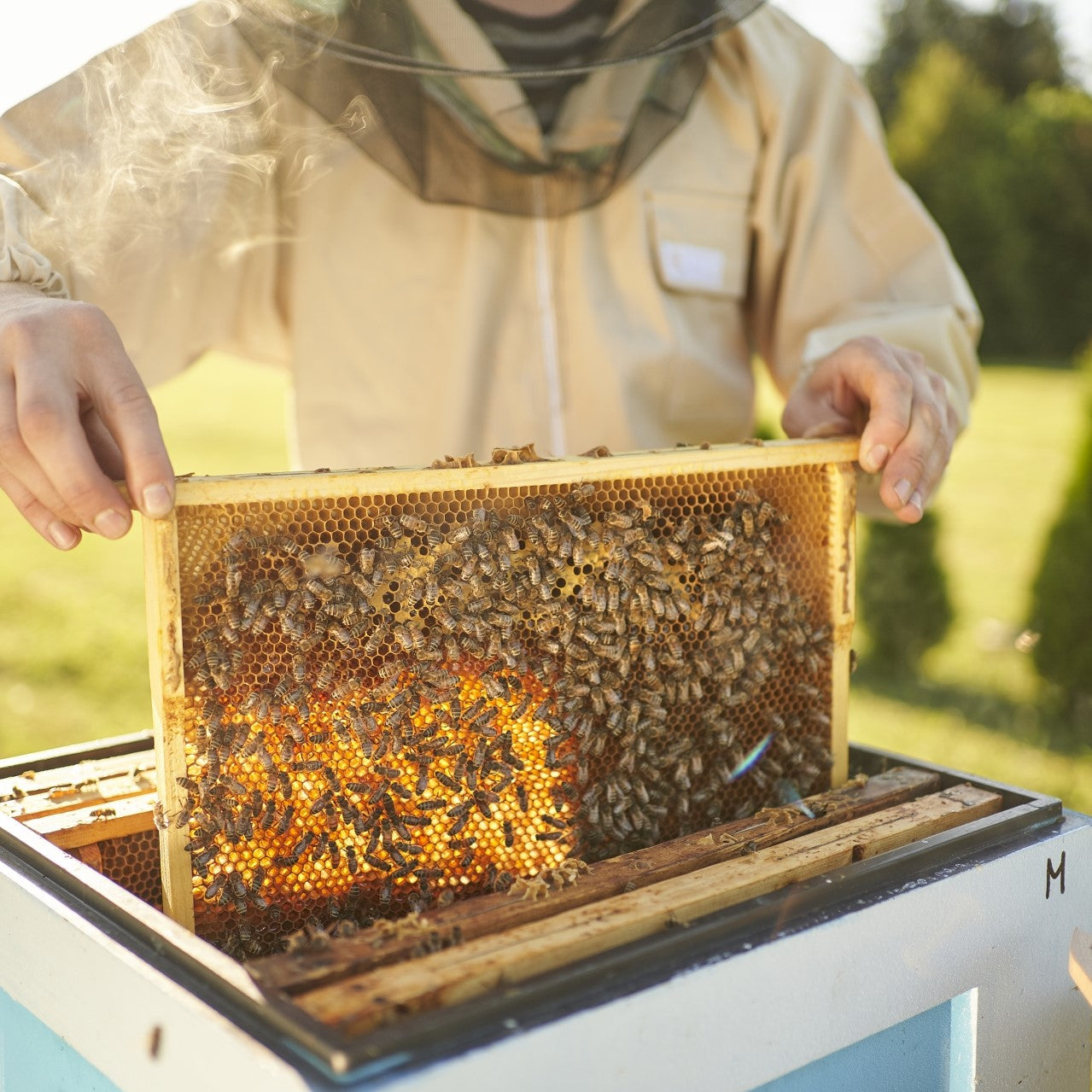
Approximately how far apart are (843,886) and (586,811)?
0.61m

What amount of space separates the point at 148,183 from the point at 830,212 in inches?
77.5

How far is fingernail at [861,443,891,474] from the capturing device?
2.39 meters

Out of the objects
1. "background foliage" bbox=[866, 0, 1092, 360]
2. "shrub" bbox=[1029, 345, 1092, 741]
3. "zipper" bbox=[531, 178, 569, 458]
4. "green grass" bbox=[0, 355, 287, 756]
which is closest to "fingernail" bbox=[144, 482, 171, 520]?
"zipper" bbox=[531, 178, 569, 458]

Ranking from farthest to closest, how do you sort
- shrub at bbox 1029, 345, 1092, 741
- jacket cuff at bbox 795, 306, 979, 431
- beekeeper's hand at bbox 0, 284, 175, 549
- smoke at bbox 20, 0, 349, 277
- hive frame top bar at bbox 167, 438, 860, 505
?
1. shrub at bbox 1029, 345, 1092, 741
2. jacket cuff at bbox 795, 306, 979, 431
3. smoke at bbox 20, 0, 349, 277
4. hive frame top bar at bbox 167, 438, 860, 505
5. beekeeper's hand at bbox 0, 284, 175, 549

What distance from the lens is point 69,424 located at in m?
1.69

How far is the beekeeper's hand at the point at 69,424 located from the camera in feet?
5.54

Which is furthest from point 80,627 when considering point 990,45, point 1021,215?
point 990,45

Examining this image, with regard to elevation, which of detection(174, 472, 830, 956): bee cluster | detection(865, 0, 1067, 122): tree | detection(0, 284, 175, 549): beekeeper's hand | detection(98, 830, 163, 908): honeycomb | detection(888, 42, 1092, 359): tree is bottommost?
detection(98, 830, 163, 908): honeycomb

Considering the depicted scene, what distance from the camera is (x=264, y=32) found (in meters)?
2.39

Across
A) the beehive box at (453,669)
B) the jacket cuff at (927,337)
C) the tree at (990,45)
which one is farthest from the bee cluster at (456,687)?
the tree at (990,45)

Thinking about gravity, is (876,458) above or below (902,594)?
above

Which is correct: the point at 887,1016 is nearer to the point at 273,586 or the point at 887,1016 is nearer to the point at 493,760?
the point at 493,760

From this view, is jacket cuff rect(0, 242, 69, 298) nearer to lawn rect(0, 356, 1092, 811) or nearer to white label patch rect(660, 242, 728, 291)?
white label patch rect(660, 242, 728, 291)

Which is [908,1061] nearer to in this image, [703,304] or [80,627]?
[703,304]
